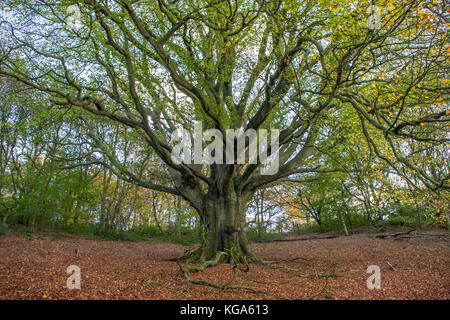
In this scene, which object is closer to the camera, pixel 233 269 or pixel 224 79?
pixel 233 269

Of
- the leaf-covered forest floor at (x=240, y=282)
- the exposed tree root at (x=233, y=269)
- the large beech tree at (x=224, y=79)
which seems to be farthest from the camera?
the large beech tree at (x=224, y=79)

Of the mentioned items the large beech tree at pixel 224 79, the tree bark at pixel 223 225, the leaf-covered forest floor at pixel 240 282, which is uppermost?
the large beech tree at pixel 224 79

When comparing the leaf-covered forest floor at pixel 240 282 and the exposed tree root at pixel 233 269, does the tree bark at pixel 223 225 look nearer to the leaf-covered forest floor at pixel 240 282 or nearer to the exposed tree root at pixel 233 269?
the exposed tree root at pixel 233 269

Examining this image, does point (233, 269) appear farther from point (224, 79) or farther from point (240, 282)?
point (224, 79)

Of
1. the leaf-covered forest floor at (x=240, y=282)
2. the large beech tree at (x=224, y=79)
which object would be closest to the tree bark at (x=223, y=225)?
the large beech tree at (x=224, y=79)

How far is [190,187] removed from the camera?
331 inches

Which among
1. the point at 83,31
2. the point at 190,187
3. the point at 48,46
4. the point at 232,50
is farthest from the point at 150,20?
the point at 190,187

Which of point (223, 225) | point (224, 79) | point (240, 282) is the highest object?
point (224, 79)

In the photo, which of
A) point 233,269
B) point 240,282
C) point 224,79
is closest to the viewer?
point 240,282

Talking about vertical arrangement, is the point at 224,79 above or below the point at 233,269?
above

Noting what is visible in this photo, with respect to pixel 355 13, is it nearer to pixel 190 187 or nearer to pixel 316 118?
pixel 316 118

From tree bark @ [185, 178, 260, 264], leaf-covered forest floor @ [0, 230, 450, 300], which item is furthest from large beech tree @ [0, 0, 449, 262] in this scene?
leaf-covered forest floor @ [0, 230, 450, 300]

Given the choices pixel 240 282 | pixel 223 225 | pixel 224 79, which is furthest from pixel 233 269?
pixel 224 79

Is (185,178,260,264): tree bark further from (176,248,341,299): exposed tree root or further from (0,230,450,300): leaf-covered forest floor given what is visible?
(0,230,450,300): leaf-covered forest floor
